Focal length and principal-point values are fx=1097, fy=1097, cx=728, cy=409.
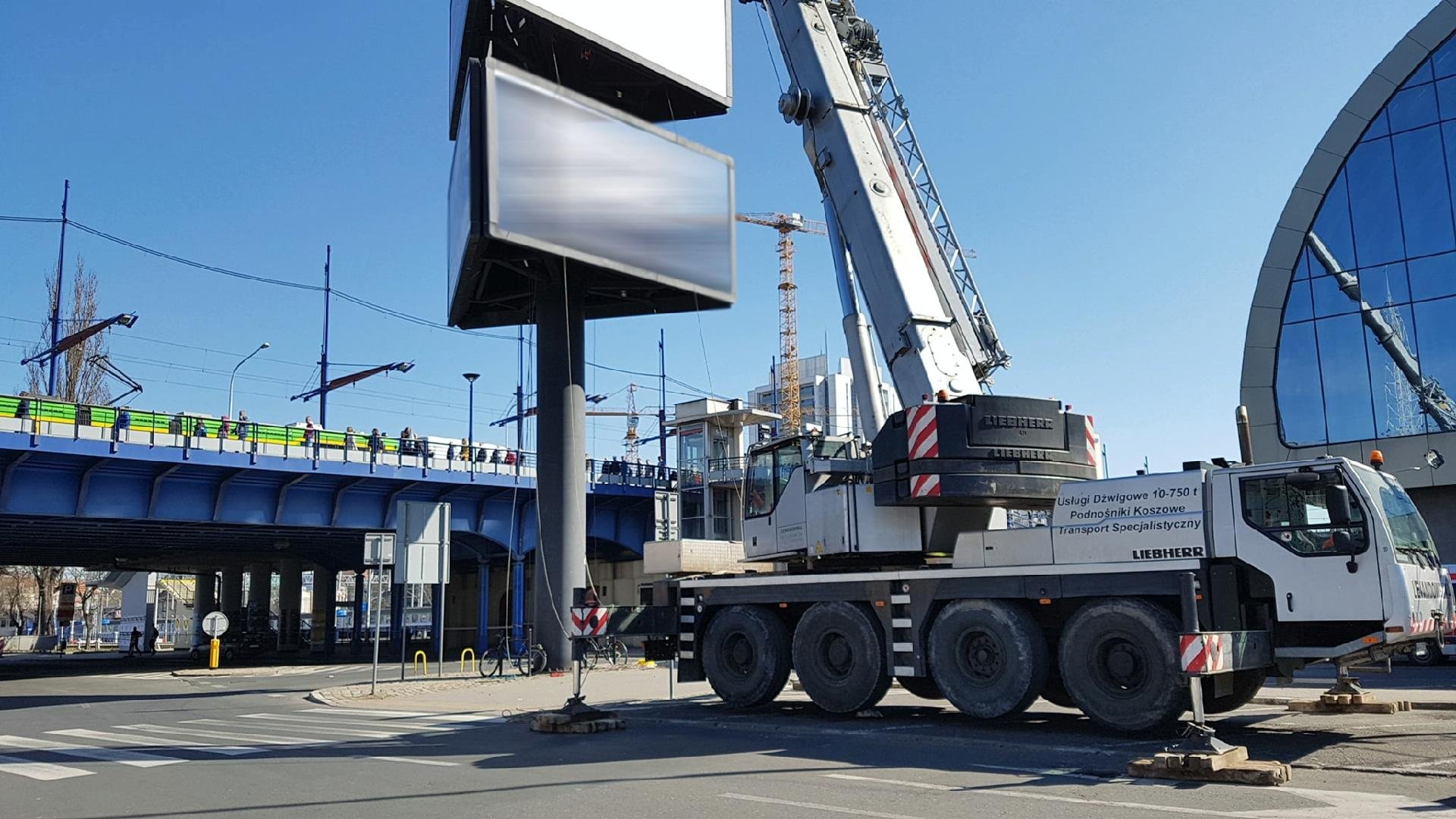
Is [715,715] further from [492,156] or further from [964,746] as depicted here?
[492,156]

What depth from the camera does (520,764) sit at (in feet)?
33.4

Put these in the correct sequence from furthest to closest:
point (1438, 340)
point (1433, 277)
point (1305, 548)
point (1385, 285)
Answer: point (1385, 285) < point (1433, 277) < point (1438, 340) < point (1305, 548)

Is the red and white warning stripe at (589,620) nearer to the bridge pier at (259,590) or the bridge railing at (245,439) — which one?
the bridge railing at (245,439)

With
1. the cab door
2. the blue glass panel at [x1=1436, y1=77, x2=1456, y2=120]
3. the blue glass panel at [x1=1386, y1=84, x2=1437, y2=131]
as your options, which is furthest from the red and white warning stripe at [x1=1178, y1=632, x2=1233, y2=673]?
the blue glass panel at [x1=1386, y1=84, x2=1437, y2=131]

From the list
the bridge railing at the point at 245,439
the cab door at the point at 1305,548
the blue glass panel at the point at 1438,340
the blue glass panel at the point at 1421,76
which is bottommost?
the cab door at the point at 1305,548

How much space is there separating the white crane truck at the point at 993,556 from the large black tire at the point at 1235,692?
0.05 meters

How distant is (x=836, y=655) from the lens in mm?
13742

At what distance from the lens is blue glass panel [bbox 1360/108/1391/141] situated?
30562mm

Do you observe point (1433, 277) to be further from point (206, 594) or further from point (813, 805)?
point (206, 594)

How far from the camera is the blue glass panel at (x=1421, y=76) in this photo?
98.3ft

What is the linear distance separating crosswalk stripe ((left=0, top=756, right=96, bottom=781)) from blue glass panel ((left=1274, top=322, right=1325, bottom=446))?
99.6 ft

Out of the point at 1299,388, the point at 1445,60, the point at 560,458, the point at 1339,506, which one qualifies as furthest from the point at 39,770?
the point at 1445,60

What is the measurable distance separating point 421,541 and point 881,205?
11.1 metres

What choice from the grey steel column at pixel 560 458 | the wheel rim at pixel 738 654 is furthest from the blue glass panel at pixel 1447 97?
the wheel rim at pixel 738 654
